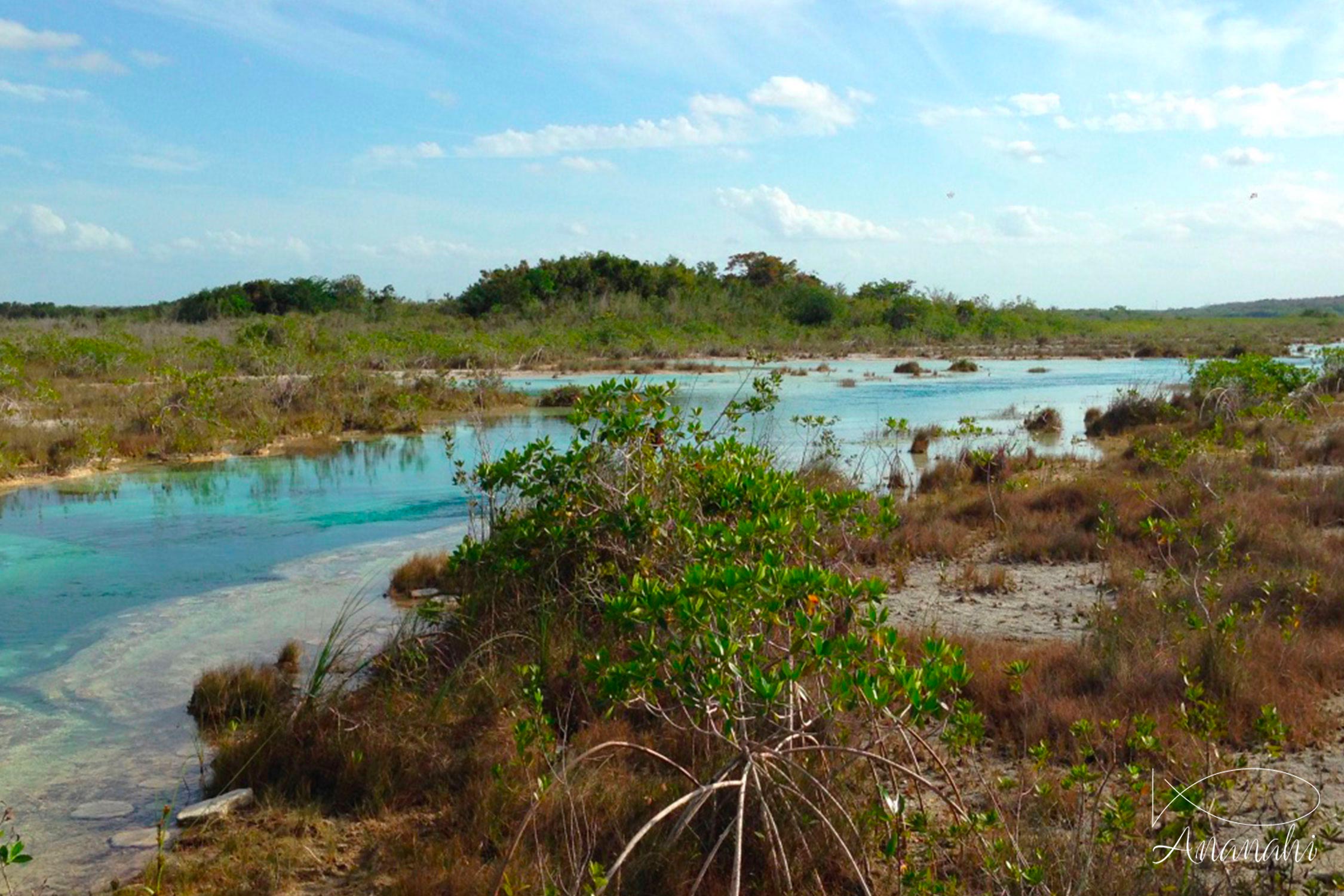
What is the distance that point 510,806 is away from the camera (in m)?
4.89

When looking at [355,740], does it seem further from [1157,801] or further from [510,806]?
[1157,801]

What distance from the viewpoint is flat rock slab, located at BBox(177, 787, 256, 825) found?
5090 millimetres

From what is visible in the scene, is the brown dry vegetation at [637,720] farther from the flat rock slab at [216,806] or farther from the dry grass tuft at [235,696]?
the dry grass tuft at [235,696]

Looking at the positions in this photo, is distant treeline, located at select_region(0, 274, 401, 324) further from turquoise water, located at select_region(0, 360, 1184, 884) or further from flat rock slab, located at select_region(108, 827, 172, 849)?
flat rock slab, located at select_region(108, 827, 172, 849)

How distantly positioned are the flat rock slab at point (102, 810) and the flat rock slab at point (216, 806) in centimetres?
44

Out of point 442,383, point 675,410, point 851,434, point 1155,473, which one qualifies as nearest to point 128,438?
point 442,383

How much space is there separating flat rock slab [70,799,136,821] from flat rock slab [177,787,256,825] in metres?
0.44

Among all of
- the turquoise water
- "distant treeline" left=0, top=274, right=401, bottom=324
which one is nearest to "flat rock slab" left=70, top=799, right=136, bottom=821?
the turquoise water
